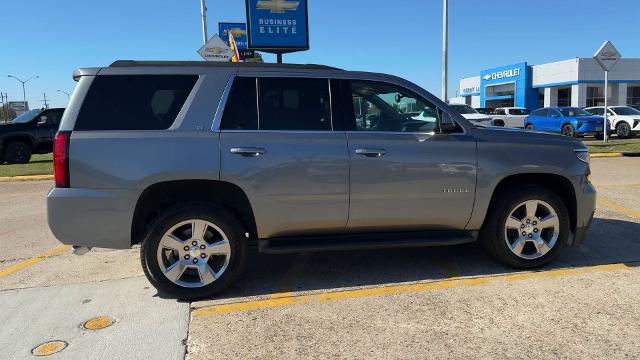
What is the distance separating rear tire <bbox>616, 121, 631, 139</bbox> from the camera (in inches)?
908

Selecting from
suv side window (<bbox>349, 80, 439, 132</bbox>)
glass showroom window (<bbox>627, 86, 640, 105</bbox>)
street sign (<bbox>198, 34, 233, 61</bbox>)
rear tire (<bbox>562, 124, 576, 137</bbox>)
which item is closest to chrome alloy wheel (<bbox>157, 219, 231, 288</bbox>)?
suv side window (<bbox>349, 80, 439, 132</bbox>)

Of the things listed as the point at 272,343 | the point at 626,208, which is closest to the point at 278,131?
the point at 272,343

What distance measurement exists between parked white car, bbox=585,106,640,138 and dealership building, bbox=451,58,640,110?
20328 mm

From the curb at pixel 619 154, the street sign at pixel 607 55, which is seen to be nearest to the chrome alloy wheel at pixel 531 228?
the curb at pixel 619 154

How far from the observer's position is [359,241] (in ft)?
14.2

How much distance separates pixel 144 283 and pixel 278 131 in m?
1.87

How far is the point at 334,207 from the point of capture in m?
4.21

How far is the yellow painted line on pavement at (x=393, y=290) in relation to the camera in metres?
4.00

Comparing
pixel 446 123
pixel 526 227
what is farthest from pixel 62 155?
pixel 526 227

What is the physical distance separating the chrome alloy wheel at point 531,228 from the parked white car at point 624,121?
2172 centimetres

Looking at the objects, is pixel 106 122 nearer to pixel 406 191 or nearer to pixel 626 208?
pixel 406 191

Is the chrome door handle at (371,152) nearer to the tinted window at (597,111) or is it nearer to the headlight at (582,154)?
the headlight at (582,154)

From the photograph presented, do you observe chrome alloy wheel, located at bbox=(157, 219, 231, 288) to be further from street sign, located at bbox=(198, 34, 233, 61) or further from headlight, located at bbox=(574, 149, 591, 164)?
street sign, located at bbox=(198, 34, 233, 61)

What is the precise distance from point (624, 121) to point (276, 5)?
17.1 metres
